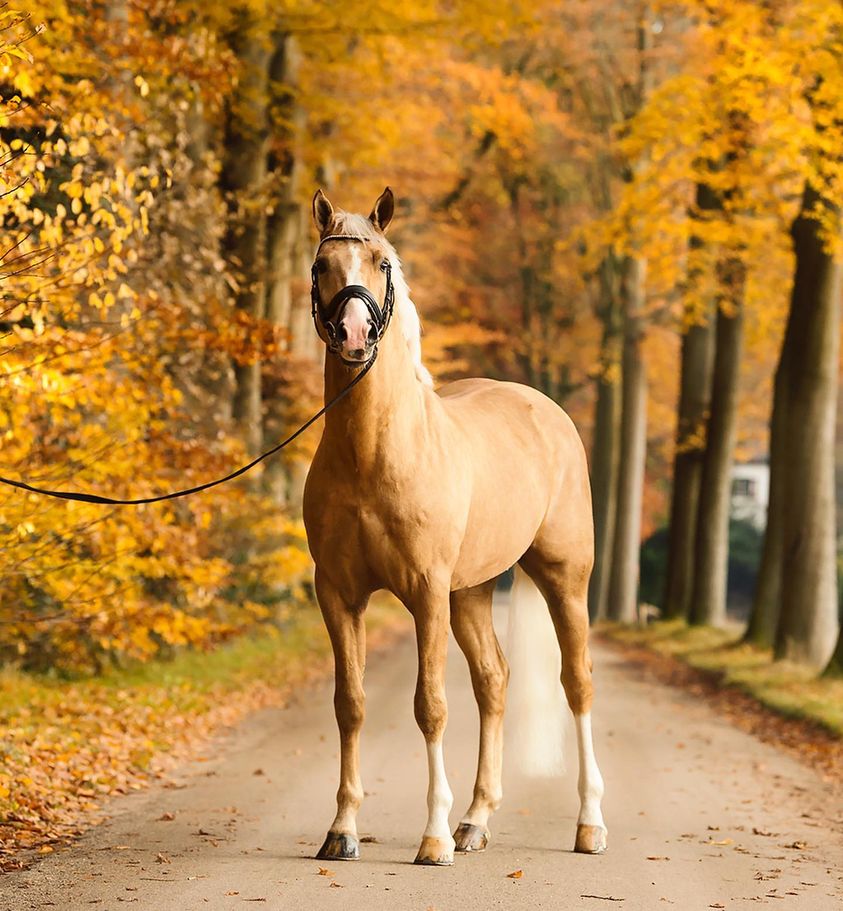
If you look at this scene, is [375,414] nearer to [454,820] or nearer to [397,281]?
[397,281]

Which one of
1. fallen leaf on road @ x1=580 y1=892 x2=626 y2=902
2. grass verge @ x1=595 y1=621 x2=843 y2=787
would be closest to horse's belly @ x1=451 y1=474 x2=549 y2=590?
fallen leaf on road @ x1=580 y1=892 x2=626 y2=902

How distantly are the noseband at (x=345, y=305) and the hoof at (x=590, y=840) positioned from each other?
2.61 metres

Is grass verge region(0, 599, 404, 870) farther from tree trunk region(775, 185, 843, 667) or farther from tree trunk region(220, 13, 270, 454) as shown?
tree trunk region(775, 185, 843, 667)

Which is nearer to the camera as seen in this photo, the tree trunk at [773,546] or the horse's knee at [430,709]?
the horse's knee at [430,709]

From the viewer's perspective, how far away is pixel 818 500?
16.5 m

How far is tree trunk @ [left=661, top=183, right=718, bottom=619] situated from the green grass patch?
0.70 meters

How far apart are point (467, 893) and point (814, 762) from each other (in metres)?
6.04

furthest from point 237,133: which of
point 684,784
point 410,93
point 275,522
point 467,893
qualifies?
point 467,893

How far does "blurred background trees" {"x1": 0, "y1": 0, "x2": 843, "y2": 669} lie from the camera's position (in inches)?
392

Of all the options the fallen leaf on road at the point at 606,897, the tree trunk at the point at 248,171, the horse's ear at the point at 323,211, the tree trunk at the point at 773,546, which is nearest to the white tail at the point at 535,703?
the fallen leaf on road at the point at 606,897

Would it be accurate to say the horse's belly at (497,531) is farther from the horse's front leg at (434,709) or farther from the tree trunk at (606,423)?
the tree trunk at (606,423)

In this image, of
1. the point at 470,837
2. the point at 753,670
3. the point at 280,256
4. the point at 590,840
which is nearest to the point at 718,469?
the point at 753,670

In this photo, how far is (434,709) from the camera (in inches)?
269

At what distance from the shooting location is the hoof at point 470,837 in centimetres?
729
